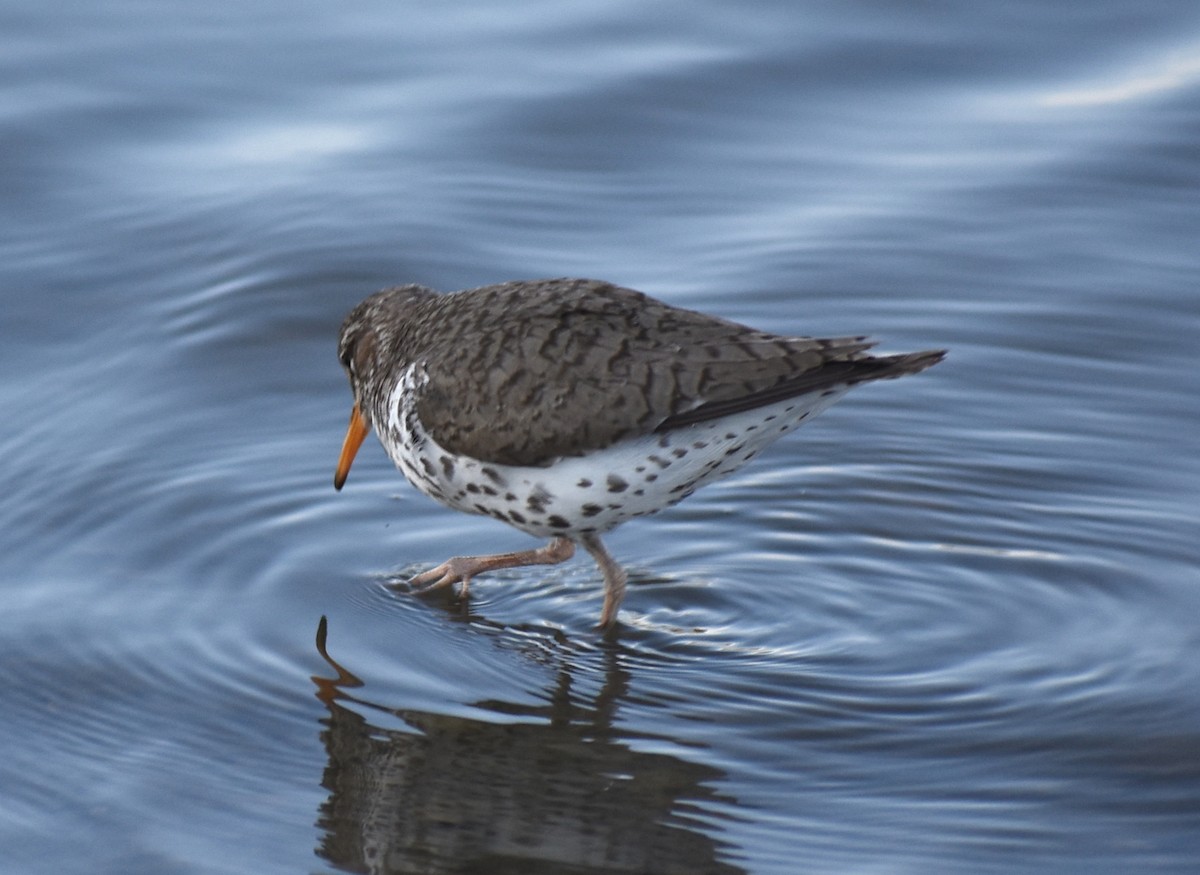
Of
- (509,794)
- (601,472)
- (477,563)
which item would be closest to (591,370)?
(601,472)

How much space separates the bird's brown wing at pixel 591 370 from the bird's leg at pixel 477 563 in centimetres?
69

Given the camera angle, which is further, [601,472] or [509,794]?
[601,472]

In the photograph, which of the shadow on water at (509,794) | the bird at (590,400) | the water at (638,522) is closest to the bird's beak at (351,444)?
the water at (638,522)

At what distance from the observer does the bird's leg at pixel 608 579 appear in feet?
25.1

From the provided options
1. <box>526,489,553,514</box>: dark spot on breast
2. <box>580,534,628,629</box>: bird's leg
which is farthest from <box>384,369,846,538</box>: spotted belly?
<box>580,534,628,629</box>: bird's leg

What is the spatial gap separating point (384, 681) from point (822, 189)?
5.64 m

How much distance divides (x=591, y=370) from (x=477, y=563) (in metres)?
1.18

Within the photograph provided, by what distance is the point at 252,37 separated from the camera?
13.7m

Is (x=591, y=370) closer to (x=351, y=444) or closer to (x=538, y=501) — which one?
(x=538, y=501)

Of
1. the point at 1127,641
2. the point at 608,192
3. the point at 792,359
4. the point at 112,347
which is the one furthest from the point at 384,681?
the point at 608,192

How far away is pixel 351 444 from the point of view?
27.7 feet

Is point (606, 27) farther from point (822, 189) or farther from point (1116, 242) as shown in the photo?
point (1116, 242)

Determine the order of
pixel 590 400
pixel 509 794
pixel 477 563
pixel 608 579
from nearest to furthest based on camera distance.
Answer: pixel 509 794 < pixel 590 400 < pixel 608 579 < pixel 477 563

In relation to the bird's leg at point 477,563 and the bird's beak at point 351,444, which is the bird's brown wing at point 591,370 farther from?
the bird's beak at point 351,444
